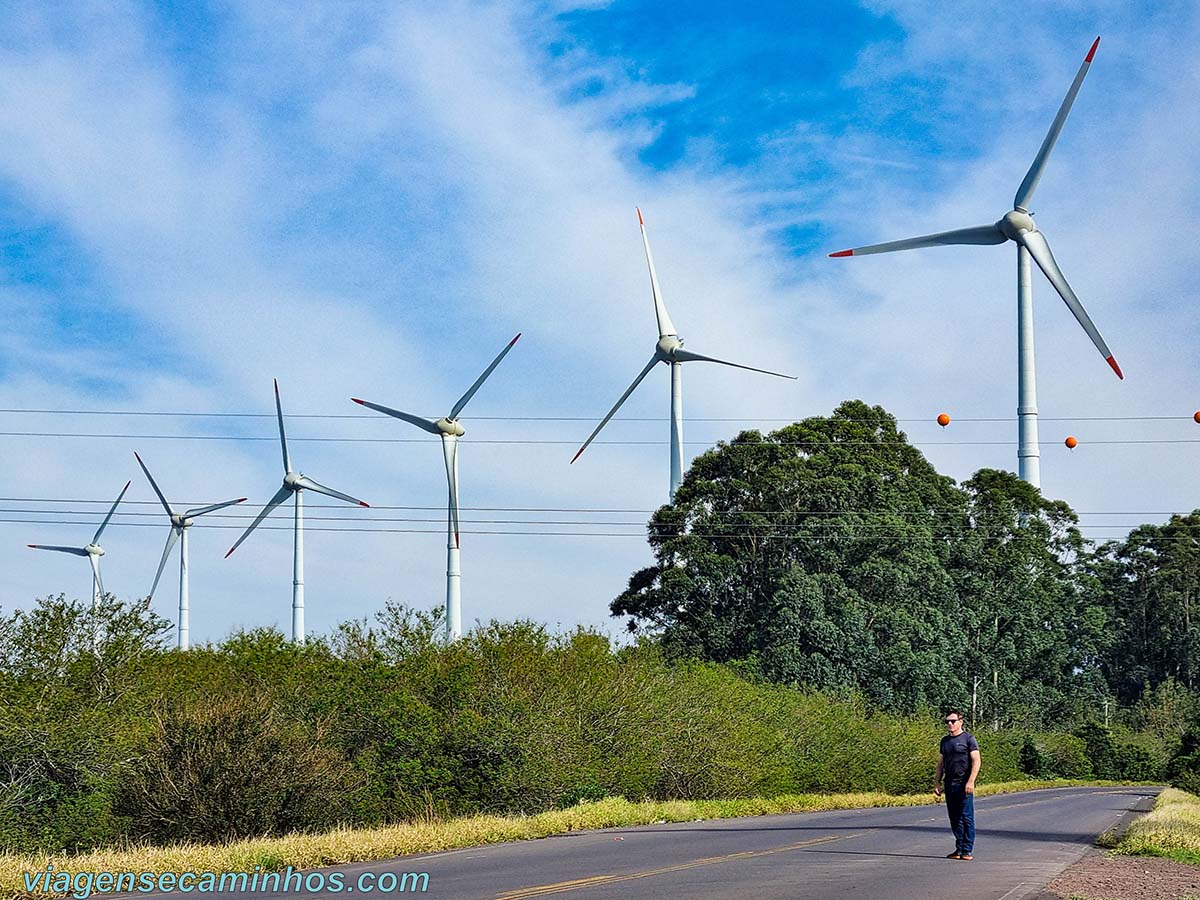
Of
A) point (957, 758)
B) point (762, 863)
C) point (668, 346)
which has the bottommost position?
point (762, 863)

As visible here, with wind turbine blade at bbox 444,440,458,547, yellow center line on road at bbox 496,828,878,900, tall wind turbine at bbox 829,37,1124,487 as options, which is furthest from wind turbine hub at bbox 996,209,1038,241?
yellow center line on road at bbox 496,828,878,900

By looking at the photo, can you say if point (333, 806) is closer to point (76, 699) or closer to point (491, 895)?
point (76, 699)

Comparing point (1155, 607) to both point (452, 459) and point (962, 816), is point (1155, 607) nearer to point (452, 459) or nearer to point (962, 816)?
point (452, 459)

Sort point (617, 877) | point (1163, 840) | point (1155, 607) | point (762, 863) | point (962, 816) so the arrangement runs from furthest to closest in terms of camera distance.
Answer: point (1155, 607) → point (1163, 840) → point (962, 816) → point (762, 863) → point (617, 877)

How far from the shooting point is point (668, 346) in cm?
7025

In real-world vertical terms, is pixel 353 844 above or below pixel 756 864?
above

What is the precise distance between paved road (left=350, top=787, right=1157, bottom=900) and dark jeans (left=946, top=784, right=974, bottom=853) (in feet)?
1.15

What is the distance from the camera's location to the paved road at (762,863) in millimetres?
13516

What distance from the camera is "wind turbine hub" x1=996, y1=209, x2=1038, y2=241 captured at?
6688 cm

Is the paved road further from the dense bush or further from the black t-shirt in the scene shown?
the dense bush

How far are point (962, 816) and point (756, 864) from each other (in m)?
2.89

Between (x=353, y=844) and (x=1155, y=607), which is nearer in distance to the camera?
(x=353, y=844)

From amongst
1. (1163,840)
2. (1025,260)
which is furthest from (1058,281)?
(1163,840)

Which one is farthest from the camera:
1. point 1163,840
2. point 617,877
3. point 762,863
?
point 1163,840
